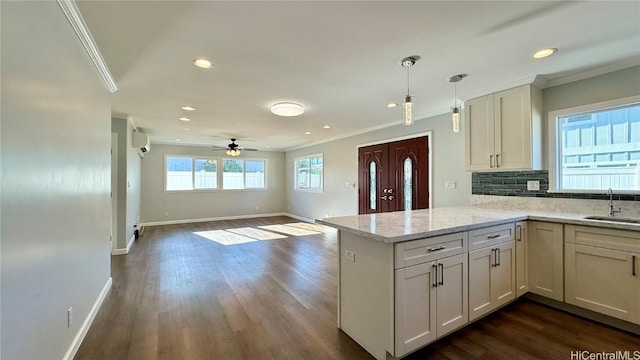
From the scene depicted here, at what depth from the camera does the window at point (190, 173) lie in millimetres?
8109

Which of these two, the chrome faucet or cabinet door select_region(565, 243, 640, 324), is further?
the chrome faucet

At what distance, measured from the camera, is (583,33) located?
2.15m

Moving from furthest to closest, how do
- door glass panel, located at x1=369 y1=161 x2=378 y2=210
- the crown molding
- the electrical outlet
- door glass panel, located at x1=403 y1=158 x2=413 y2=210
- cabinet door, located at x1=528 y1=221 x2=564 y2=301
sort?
1. door glass panel, located at x1=369 y1=161 x2=378 y2=210
2. door glass panel, located at x1=403 y1=158 x2=413 y2=210
3. cabinet door, located at x1=528 y1=221 x2=564 y2=301
4. the electrical outlet
5. the crown molding

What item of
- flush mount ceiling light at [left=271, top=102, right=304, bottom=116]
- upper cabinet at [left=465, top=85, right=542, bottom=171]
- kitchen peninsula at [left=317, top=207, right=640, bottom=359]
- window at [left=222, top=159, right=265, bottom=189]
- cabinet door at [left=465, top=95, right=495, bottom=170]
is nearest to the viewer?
kitchen peninsula at [left=317, top=207, right=640, bottom=359]

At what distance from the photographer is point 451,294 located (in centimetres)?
214

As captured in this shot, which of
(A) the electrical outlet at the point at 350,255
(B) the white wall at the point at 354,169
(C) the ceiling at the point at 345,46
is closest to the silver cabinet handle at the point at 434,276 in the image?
(A) the electrical outlet at the point at 350,255

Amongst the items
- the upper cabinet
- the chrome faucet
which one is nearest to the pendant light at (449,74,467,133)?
the upper cabinet

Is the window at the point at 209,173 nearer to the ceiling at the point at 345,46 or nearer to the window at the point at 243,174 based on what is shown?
the window at the point at 243,174

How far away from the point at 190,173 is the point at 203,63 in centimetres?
653

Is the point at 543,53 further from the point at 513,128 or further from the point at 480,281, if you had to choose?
the point at 480,281

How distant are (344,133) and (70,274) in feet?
18.2

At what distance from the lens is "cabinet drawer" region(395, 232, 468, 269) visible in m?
1.85

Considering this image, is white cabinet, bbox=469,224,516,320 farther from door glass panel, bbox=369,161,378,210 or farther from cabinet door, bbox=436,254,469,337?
door glass panel, bbox=369,161,378,210

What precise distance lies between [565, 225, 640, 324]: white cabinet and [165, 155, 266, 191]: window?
8350 millimetres
